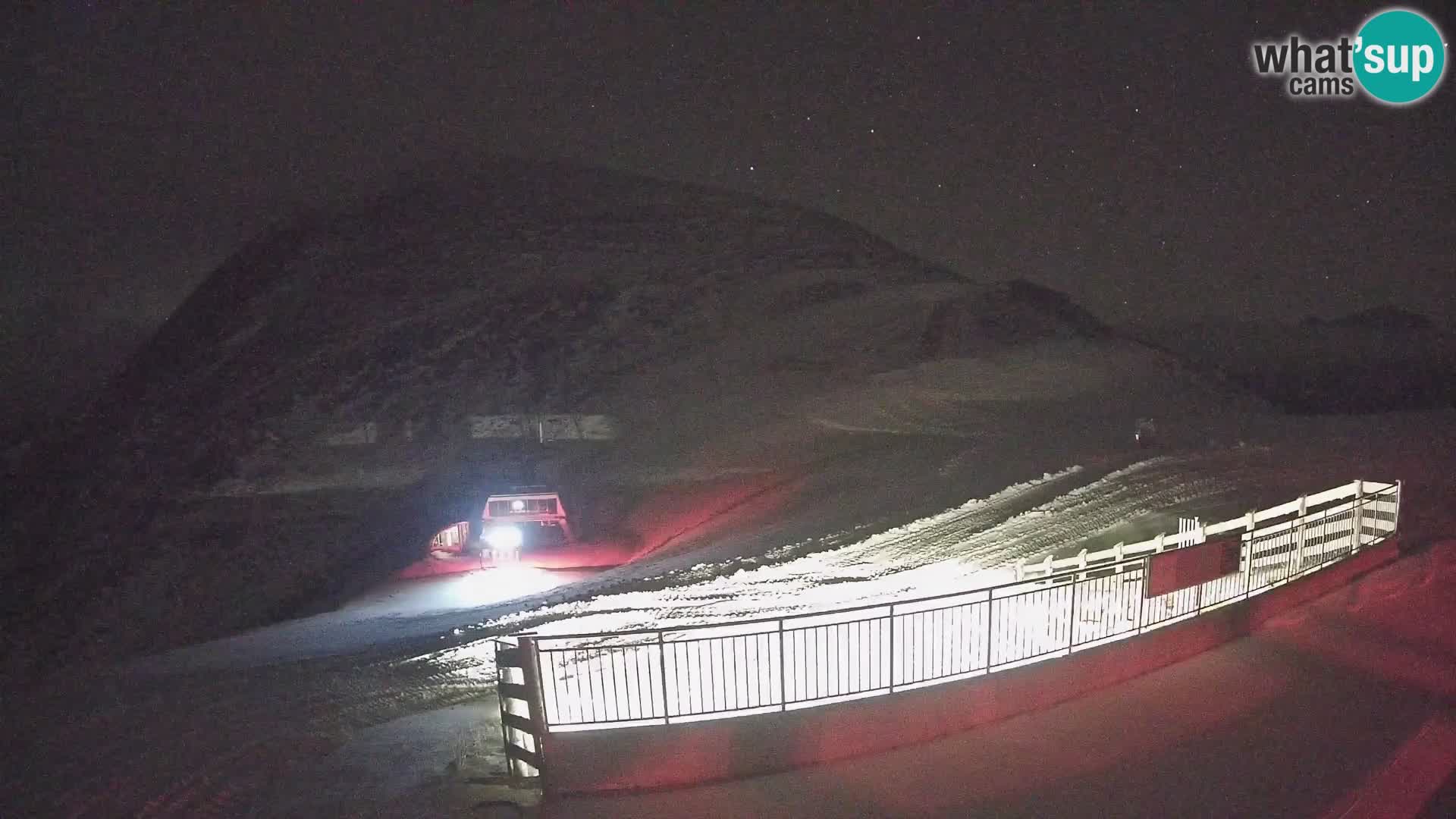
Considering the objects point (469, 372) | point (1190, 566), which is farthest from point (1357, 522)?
point (469, 372)

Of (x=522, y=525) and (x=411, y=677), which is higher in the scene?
(x=411, y=677)

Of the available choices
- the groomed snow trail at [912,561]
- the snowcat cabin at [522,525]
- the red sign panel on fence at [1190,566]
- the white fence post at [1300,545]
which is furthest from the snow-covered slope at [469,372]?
the red sign panel on fence at [1190,566]

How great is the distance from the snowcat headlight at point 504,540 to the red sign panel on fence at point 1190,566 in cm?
1120

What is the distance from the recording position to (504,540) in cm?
1518

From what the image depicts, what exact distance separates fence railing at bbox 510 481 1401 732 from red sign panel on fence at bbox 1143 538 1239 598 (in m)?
0.08

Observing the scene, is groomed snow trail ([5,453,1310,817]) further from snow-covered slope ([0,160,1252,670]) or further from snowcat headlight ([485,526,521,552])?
snow-covered slope ([0,160,1252,670])

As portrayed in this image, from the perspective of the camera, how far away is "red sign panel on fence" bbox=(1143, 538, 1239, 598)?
7375 mm

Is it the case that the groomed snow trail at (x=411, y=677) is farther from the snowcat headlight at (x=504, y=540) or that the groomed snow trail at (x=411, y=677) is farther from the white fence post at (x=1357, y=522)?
the white fence post at (x=1357, y=522)

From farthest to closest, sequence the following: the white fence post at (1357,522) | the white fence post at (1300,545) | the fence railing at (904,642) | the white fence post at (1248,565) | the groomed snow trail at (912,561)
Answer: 1. the groomed snow trail at (912,561)
2. the white fence post at (1357,522)
3. the white fence post at (1300,545)
4. the white fence post at (1248,565)
5. the fence railing at (904,642)

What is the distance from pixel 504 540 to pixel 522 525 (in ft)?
1.52

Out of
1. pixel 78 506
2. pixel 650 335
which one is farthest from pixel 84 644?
pixel 650 335

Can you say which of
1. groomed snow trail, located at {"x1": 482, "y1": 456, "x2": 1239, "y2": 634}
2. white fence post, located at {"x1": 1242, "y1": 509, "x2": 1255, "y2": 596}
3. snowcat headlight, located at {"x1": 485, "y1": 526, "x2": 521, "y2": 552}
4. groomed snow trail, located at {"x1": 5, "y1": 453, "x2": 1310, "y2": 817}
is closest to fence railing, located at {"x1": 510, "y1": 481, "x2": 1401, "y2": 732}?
white fence post, located at {"x1": 1242, "y1": 509, "x2": 1255, "y2": 596}

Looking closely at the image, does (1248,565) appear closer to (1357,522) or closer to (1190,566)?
(1190,566)

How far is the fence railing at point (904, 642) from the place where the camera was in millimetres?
6188
